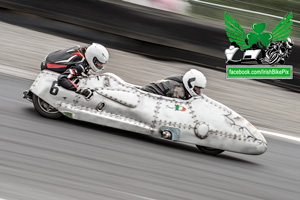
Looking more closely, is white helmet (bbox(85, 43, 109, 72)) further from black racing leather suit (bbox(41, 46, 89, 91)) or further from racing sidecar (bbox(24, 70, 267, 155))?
racing sidecar (bbox(24, 70, 267, 155))

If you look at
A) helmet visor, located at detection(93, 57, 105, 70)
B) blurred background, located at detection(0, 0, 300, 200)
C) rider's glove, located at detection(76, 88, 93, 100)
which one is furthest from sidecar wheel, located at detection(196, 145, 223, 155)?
helmet visor, located at detection(93, 57, 105, 70)

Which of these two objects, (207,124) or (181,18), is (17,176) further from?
(181,18)

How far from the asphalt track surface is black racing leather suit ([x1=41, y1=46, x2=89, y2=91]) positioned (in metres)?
0.63

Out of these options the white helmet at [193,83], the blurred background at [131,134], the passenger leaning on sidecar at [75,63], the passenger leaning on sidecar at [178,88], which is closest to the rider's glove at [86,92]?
the passenger leaning on sidecar at [75,63]

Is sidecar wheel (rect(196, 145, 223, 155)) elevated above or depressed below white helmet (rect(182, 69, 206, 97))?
below

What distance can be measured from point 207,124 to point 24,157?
2570 millimetres

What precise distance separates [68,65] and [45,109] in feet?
2.45

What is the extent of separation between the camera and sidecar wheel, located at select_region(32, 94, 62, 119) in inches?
283

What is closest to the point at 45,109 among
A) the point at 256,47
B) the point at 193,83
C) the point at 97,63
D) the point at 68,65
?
the point at 68,65

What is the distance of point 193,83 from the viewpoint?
6.97m

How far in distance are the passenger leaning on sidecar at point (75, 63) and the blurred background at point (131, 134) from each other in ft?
1.98

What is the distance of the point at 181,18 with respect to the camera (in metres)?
13.0

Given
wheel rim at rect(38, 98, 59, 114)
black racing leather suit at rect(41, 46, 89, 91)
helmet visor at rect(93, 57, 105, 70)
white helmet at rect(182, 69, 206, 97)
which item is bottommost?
wheel rim at rect(38, 98, 59, 114)

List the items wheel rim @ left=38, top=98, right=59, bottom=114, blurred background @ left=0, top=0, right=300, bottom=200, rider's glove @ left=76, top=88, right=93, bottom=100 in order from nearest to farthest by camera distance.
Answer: blurred background @ left=0, top=0, right=300, bottom=200 → rider's glove @ left=76, top=88, right=93, bottom=100 → wheel rim @ left=38, top=98, right=59, bottom=114
